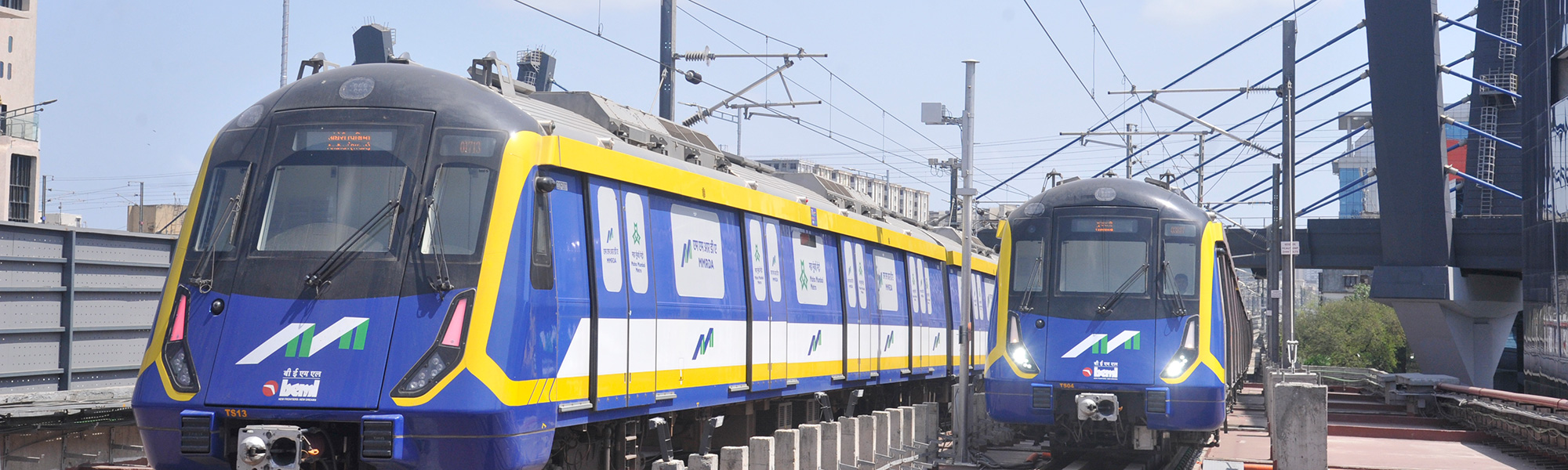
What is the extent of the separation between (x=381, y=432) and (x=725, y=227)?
4.66 meters

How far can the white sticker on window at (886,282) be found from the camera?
17984 millimetres

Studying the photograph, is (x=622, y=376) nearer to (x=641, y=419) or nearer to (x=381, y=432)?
(x=641, y=419)

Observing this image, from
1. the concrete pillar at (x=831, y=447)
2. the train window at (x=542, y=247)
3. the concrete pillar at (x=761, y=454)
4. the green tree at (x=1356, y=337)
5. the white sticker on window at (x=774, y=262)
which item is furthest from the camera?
the green tree at (x=1356, y=337)

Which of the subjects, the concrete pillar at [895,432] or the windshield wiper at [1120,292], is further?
the windshield wiper at [1120,292]

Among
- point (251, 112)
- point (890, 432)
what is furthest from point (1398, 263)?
point (251, 112)

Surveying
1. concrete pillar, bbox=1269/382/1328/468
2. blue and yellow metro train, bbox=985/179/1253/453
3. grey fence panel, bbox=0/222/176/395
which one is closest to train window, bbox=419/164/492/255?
grey fence panel, bbox=0/222/176/395

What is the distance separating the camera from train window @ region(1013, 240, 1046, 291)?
15.3m

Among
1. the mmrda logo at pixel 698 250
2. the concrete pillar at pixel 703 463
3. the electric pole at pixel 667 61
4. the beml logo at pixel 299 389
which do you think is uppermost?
the electric pole at pixel 667 61

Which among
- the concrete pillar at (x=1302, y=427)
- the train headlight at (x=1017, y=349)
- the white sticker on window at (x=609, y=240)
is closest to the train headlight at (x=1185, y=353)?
the concrete pillar at (x=1302, y=427)

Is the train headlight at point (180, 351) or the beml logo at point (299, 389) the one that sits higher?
the train headlight at point (180, 351)

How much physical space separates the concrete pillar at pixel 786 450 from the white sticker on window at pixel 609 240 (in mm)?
1864

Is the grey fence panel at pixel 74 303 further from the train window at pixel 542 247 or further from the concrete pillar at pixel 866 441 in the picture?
the concrete pillar at pixel 866 441

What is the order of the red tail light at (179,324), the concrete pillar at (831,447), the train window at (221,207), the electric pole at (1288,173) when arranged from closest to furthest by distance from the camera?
the red tail light at (179,324)
the train window at (221,207)
the concrete pillar at (831,447)
the electric pole at (1288,173)

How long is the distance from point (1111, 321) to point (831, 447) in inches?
151
